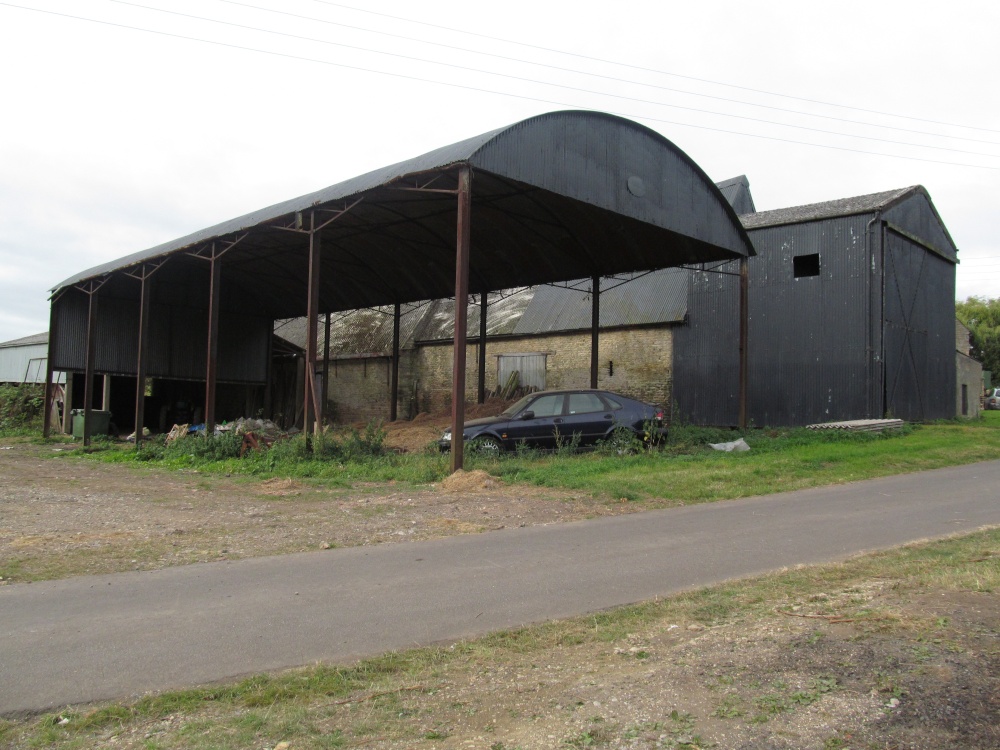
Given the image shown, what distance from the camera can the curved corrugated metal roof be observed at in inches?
555

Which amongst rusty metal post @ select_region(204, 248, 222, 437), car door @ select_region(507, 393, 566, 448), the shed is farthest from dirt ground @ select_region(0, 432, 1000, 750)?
the shed

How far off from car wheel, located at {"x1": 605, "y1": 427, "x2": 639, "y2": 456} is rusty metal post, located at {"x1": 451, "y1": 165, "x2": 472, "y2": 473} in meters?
3.42

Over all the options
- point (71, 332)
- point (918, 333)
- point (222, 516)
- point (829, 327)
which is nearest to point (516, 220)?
point (829, 327)

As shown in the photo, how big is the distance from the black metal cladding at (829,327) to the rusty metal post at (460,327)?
1260cm

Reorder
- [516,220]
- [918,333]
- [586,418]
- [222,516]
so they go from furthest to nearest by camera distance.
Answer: [918,333] < [516,220] < [586,418] < [222,516]

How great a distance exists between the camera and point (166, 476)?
1420 cm

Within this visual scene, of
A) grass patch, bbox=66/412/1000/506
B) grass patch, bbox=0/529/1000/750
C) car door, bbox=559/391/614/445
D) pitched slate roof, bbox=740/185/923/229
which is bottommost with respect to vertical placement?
grass patch, bbox=0/529/1000/750

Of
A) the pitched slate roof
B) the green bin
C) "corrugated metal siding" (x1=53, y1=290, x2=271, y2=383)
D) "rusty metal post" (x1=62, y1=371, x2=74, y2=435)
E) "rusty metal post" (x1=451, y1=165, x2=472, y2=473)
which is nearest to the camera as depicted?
"rusty metal post" (x1=451, y1=165, x2=472, y2=473)

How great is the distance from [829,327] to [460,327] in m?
13.1

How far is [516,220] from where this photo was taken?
60.5 ft

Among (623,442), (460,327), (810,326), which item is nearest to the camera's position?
(460,327)

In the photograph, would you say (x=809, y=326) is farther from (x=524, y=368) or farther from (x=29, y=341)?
(x=29, y=341)

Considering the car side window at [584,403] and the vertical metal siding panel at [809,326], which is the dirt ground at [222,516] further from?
the vertical metal siding panel at [809,326]

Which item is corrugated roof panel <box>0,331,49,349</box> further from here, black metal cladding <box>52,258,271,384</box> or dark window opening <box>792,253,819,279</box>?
dark window opening <box>792,253,819,279</box>
